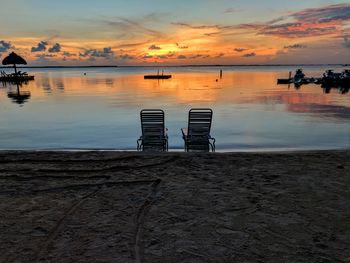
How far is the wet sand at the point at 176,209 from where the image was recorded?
3732 millimetres

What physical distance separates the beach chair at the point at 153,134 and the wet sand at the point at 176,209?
2.14 m

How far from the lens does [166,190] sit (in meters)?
5.70

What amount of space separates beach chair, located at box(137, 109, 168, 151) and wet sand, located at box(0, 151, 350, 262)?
7.01 ft

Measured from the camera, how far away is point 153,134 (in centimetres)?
1004

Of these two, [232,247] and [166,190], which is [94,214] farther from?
[232,247]

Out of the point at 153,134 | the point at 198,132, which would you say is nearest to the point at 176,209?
the point at 153,134

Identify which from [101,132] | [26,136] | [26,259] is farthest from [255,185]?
[26,136]

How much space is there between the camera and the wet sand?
12.2 feet

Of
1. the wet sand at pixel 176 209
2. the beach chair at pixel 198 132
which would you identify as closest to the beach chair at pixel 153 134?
the beach chair at pixel 198 132

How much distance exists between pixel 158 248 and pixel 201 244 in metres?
0.55

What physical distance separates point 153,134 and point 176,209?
5.31 m

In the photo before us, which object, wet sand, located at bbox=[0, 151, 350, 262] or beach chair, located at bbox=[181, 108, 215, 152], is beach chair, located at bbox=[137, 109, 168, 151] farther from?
wet sand, located at bbox=[0, 151, 350, 262]

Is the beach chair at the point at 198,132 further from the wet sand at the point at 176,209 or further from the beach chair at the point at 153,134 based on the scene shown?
the wet sand at the point at 176,209

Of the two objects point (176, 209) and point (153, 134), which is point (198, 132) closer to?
point (153, 134)
